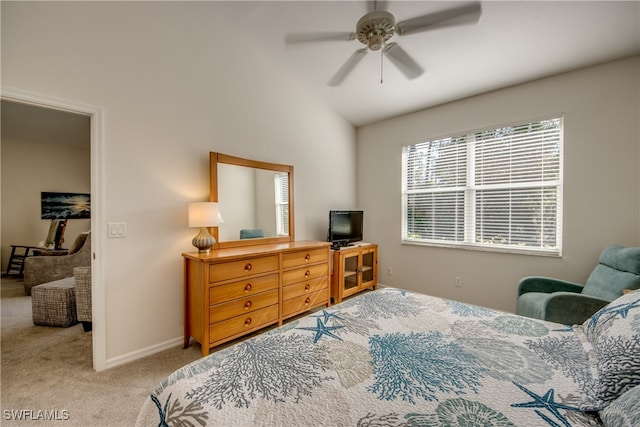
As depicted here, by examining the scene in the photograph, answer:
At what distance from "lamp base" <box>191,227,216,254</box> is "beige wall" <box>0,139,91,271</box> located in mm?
4645

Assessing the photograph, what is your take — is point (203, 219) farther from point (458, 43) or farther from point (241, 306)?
point (458, 43)

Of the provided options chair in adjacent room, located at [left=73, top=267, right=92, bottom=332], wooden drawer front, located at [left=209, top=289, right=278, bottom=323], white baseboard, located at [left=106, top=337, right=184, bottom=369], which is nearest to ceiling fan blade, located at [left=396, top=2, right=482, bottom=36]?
wooden drawer front, located at [left=209, top=289, right=278, bottom=323]

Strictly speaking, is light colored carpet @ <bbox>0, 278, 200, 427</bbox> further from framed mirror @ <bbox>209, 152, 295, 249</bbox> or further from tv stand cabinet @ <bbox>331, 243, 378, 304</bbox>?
tv stand cabinet @ <bbox>331, 243, 378, 304</bbox>

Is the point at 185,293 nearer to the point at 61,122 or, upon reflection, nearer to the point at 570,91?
the point at 61,122

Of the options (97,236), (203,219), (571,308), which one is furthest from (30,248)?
(571,308)

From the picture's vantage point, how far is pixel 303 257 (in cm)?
300

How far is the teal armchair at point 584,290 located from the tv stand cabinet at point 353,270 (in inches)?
72.6

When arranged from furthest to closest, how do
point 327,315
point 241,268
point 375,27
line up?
point 241,268, point 375,27, point 327,315

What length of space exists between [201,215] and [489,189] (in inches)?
127

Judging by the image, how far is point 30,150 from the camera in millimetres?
4805

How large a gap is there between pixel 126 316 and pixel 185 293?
1.52ft

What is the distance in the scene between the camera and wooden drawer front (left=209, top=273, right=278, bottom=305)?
2246 millimetres

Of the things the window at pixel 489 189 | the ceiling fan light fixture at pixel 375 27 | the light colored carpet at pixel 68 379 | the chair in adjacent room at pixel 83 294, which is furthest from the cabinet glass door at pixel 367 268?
the chair in adjacent room at pixel 83 294

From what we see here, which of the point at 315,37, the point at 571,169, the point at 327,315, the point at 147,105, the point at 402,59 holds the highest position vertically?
the point at 315,37
